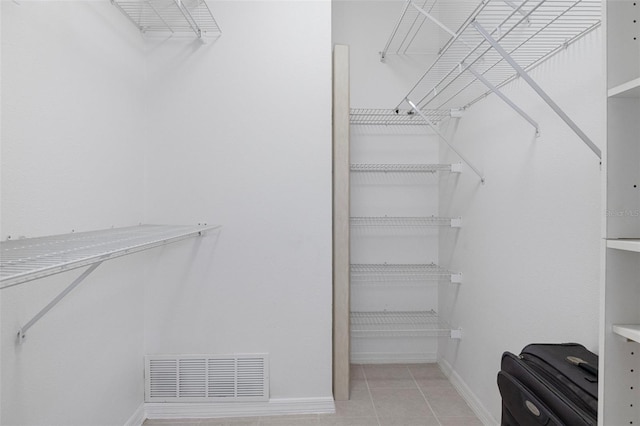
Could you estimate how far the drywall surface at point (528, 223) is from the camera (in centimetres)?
132

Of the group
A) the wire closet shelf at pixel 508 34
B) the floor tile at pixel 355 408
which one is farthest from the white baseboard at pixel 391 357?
the wire closet shelf at pixel 508 34

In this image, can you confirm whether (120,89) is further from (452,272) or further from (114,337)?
(452,272)

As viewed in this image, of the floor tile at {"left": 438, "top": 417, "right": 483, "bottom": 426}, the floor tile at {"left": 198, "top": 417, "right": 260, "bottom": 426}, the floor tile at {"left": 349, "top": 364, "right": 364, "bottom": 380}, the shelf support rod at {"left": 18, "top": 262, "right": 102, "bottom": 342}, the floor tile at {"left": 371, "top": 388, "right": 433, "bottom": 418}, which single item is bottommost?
the floor tile at {"left": 198, "top": 417, "right": 260, "bottom": 426}

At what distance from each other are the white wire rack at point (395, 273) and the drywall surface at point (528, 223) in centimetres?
29

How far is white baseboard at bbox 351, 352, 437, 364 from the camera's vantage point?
9.29ft

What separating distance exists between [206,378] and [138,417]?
0.40 metres

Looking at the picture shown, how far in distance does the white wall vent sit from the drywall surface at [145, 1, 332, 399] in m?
0.05

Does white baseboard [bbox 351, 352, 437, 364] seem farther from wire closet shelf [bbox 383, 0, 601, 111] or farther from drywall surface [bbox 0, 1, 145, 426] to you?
wire closet shelf [bbox 383, 0, 601, 111]

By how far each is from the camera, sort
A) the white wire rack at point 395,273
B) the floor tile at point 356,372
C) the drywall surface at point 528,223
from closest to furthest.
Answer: the drywall surface at point 528,223 < the floor tile at point 356,372 < the white wire rack at point 395,273

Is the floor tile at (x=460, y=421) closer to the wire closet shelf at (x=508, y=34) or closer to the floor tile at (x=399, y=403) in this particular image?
the floor tile at (x=399, y=403)

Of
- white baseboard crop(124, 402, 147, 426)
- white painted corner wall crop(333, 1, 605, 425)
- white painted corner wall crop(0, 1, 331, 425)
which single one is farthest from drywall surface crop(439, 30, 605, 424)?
white baseboard crop(124, 402, 147, 426)

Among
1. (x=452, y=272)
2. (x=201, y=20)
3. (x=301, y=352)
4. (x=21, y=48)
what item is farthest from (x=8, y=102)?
(x=452, y=272)

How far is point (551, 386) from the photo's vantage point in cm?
115

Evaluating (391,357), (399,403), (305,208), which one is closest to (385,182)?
(305,208)
